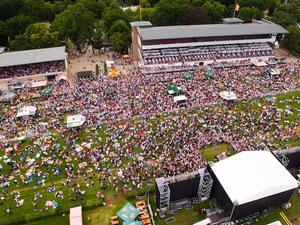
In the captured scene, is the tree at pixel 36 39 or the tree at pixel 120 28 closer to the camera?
the tree at pixel 36 39

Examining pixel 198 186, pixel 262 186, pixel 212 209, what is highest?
pixel 262 186

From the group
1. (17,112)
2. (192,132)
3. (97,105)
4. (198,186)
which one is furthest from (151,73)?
(198,186)

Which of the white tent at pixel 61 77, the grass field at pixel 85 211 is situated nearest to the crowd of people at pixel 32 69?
the white tent at pixel 61 77

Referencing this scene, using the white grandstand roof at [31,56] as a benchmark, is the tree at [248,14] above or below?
above

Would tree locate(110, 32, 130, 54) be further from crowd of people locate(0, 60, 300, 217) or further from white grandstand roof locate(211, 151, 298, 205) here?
white grandstand roof locate(211, 151, 298, 205)

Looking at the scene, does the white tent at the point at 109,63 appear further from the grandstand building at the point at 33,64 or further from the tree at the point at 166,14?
the tree at the point at 166,14

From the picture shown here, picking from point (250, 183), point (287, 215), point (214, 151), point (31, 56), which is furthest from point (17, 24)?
point (287, 215)

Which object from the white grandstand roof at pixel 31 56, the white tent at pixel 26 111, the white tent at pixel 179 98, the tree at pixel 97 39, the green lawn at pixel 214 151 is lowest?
the green lawn at pixel 214 151

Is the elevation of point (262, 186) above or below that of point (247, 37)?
below

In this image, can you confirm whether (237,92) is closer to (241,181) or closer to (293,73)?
(293,73)
